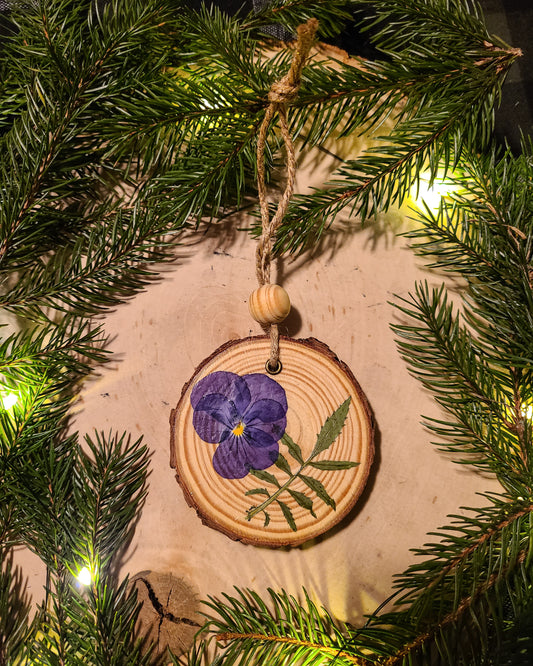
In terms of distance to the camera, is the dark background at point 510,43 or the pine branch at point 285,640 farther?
the dark background at point 510,43

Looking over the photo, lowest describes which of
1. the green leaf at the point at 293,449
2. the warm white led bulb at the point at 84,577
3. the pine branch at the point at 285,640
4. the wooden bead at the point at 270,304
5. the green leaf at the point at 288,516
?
the pine branch at the point at 285,640

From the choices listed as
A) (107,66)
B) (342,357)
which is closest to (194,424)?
(342,357)

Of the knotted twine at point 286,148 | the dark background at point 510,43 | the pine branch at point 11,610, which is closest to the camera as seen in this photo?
the knotted twine at point 286,148

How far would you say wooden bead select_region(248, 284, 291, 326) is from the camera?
68 cm

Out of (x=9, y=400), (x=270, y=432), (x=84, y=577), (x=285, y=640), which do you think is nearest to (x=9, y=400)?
(x=9, y=400)

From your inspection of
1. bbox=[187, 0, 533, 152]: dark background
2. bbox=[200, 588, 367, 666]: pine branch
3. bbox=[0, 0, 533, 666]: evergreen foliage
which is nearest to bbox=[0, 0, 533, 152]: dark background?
bbox=[187, 0, 533, 152]: dark background

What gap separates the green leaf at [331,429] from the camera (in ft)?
2.23

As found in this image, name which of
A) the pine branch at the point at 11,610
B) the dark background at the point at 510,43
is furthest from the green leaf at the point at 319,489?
the dark background at the point at 510,43

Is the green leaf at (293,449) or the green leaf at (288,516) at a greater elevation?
the green leaf at (293,449)

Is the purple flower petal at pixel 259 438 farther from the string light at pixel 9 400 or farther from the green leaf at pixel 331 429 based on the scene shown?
the string light at pixel 9 400

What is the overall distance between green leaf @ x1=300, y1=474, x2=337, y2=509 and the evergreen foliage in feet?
0.41

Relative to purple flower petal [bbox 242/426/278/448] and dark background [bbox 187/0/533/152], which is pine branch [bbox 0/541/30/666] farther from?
dark background [bbox 187/0/533/152]

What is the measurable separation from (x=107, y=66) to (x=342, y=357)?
0.50m

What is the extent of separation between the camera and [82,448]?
730 millimetres
